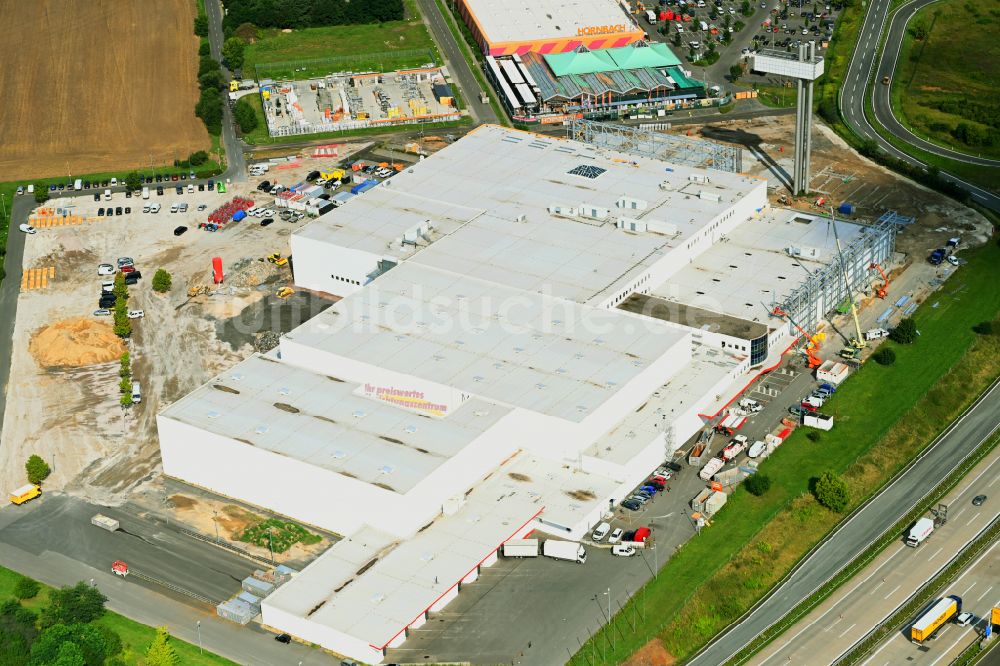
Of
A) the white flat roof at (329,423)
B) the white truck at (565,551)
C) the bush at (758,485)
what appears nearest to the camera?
the white truck at (565,551)

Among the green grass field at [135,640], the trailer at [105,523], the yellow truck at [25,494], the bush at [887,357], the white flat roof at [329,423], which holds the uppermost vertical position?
the white flat roof at [329,423]

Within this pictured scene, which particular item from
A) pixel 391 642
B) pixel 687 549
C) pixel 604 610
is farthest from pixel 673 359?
pixel 391 642

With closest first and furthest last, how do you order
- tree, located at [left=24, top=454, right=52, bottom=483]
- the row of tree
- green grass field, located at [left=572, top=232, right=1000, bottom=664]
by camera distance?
the row of tree
green grass field, located at [left=572, top=232, right=1000, bottom=664]
tree, located at [left=24, top=454, right=52, bottom=483]

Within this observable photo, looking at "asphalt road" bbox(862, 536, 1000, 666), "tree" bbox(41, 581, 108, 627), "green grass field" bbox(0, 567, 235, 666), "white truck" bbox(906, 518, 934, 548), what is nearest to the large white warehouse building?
"green grass field" bbox(0, 567, 235, 666)

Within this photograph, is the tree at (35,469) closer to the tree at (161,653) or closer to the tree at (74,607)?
the tree at (74,607)

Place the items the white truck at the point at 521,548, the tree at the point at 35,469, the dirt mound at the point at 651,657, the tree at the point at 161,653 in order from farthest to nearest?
1. the tree at the point at 35,469
2. the white truck at the point at 521,548
3. the dirt mound at the point at 651,657
4. the tree at the point at 161,653

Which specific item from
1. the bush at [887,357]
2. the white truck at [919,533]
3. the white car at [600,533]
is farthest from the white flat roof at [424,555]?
the bush at [887,357]

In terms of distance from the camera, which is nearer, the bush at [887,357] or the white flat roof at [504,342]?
the white flat roof at [504,342]

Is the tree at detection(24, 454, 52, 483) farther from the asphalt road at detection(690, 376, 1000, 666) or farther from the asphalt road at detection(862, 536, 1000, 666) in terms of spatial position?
the asphalt road at detection(862, 536, 1000, 666)
